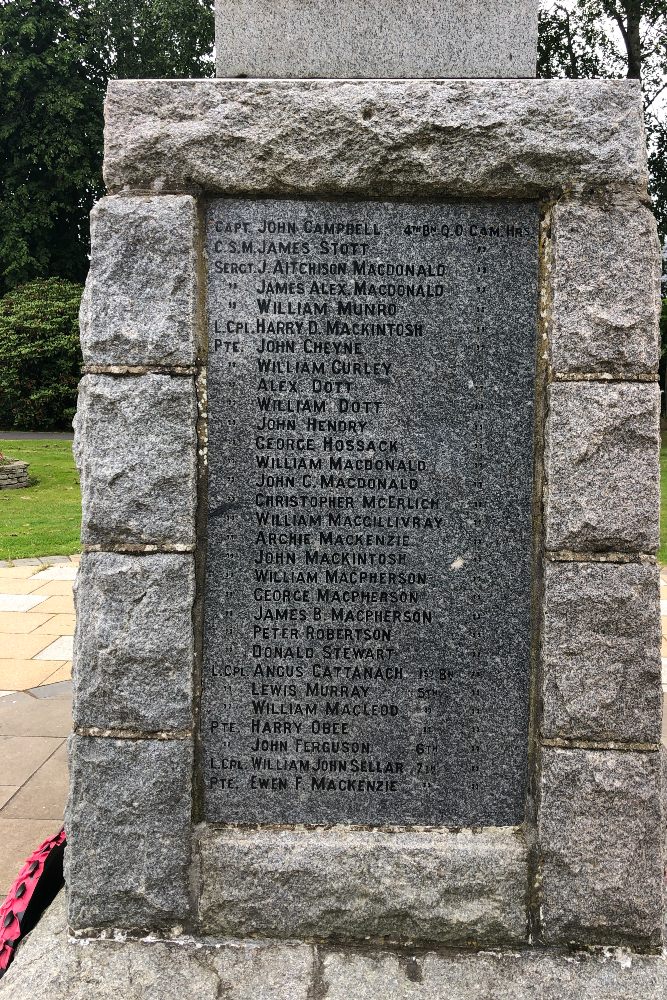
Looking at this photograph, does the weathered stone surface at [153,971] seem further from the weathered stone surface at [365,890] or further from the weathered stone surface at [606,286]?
the weathered stone surface at [606,286]

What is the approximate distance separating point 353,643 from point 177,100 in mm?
1682

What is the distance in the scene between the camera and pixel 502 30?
2.33m

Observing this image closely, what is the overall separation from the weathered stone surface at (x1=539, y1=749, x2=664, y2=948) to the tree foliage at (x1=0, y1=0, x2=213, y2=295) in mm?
22640

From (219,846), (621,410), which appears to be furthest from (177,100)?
(219,846)

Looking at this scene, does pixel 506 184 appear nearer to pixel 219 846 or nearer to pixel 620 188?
pixel 620 188

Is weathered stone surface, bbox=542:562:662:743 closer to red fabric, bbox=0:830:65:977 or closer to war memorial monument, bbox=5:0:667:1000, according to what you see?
war memorial monument, bbox=5:0:667:1000

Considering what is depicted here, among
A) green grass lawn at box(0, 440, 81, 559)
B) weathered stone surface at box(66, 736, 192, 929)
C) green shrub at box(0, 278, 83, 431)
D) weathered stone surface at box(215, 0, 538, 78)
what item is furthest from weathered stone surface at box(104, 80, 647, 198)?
green shrub at box(0, 278, 83, 431)

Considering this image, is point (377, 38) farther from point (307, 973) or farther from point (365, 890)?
point (307, 973)

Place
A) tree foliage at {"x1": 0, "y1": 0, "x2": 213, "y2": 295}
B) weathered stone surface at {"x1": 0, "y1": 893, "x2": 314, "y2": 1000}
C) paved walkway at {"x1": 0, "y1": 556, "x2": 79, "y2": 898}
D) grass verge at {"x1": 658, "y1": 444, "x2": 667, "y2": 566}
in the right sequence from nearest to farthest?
weathered stone surface at {"x1": 0, "y1": 893, "x2": 314, "y2": 1000}
paved walkway at {"x1": 0, "y1": 556, "x2": 79, "y2": 898}
grass verge at {"x1": 658, "y1": 444, "x2": 667, "y2": 566}
tree foliage at {"x1": 0, "y1": 0, "x2": 213, "y2": 295}

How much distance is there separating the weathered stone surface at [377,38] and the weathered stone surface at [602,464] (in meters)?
1.02

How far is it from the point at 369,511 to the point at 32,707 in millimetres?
2915

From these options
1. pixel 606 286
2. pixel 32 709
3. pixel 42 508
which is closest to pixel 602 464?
pixel 606 286

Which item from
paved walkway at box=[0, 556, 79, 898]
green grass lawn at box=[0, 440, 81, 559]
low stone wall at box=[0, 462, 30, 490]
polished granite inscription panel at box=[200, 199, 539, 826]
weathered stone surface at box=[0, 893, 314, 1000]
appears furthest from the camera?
low stone wall at box=[0, 462, 30, 490]

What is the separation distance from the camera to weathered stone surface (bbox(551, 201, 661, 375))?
224cm
